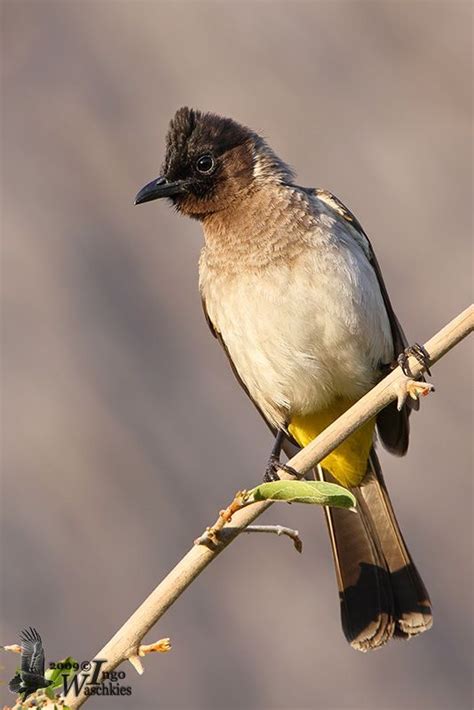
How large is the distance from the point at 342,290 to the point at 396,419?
0.60 meters

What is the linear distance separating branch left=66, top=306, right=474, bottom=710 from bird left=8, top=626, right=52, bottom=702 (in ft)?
0.13

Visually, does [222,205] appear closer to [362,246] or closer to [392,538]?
[362,246]

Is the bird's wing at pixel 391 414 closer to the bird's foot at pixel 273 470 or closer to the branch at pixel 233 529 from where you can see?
the bird's foot at pixel 273 470

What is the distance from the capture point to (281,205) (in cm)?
328

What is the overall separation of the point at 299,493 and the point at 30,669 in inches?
16.7

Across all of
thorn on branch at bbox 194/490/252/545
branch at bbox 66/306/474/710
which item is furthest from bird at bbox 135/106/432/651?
thorn on branch at bbox 194/490/252/545

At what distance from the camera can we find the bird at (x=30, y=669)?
1.02m

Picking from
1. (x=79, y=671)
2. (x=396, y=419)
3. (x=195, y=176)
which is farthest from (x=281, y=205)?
(x=79, y=671)

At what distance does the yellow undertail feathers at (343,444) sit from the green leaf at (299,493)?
2.04 meters

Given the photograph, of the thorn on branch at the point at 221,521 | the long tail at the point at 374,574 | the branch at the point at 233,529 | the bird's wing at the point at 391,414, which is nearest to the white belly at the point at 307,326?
the bird's wing at the point at 391,414

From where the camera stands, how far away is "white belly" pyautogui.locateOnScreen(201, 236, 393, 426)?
10.2ft

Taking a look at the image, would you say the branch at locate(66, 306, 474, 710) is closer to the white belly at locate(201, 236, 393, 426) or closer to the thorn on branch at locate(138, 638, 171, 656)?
the thorn on branch at locate(138, 638, 171, 656)

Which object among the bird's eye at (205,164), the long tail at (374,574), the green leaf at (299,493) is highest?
the bird's eye at (205,164)

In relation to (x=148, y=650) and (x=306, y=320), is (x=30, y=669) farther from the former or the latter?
(x=306, y=320)
